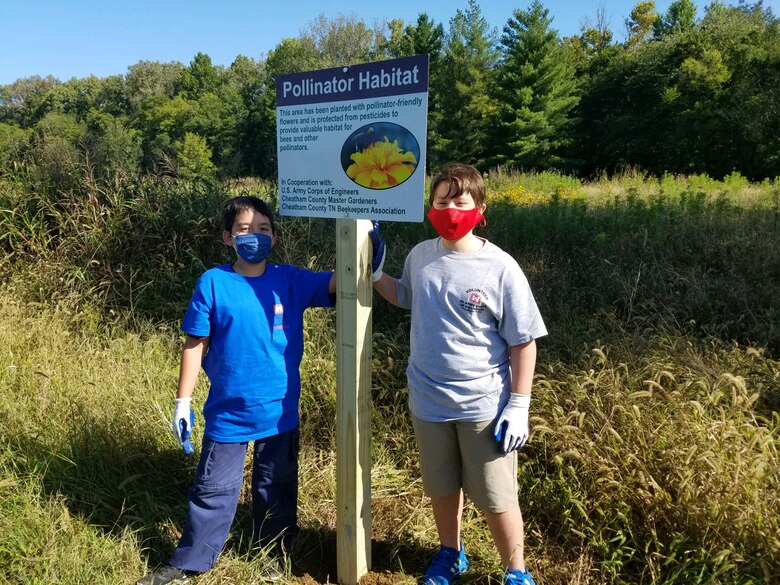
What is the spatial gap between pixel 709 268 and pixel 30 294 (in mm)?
5934

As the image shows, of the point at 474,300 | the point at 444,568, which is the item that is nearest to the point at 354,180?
the point at 474,300

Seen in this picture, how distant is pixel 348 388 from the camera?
2.25m

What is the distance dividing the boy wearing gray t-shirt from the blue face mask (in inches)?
24.3

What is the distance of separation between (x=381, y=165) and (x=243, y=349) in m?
0.89

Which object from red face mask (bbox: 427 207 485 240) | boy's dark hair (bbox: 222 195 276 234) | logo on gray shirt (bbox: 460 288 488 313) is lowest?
logo on gray shirt (bbox: 460 288 488 313)

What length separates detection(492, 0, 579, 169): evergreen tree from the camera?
29719 mm

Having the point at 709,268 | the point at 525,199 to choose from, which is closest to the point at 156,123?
the point at 525,199

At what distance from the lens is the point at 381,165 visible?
206 cm

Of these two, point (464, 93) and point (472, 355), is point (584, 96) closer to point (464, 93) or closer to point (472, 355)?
point (464, 93)

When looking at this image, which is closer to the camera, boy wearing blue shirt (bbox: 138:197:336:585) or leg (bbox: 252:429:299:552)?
boy wearing blue shirt (bbox: 138:197:336:585)

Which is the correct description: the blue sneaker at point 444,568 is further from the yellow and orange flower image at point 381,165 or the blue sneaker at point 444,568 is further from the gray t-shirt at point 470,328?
the yellow and orange flower image at point 381,165

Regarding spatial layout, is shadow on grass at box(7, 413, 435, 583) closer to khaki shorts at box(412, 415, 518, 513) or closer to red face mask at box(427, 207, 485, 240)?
khaki shorts at box(412, 415, 518, 513)

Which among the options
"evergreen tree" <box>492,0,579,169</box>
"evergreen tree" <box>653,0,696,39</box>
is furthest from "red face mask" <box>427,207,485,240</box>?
"evergreen tree" <box>653,0,696,39</box>

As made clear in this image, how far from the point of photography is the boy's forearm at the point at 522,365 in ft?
6.41
